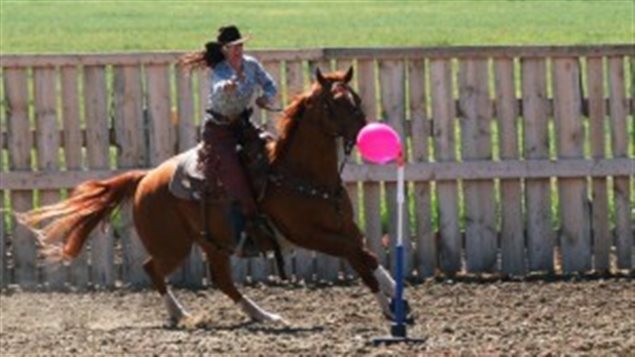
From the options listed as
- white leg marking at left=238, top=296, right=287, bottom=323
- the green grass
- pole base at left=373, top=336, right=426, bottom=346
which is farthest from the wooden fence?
the green grass

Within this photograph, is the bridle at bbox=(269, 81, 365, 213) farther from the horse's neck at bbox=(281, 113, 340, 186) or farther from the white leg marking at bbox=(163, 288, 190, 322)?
the white leg marking at bbox=(163, 288, 190, 322)

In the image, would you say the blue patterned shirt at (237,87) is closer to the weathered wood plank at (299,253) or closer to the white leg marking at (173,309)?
the white leg marking at (173,309)

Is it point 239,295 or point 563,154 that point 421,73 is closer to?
point 563,154

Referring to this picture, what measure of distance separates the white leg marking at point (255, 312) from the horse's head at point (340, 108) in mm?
1422

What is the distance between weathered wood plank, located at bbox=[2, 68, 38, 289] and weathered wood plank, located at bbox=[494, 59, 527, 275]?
3.90m

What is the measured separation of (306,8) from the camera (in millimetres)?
39344

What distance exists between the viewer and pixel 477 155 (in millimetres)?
17906

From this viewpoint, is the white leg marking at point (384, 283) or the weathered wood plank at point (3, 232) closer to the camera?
the white leg marking at point (384, 283)

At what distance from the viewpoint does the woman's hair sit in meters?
15.4

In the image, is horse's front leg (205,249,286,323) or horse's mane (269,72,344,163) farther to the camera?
horse's front leg (205,249,286,323)

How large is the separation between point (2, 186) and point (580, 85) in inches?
191

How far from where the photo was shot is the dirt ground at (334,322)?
1364 cm

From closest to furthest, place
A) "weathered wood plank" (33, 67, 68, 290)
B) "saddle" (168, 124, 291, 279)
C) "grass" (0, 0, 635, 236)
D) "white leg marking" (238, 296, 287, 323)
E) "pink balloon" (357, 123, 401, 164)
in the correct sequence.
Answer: "pink balloon" (357, 123, 401, 164)
"saddle" (168, 124, 291, 279)
"white leg marking" (238, 296, 287, 323)
"weathered wood plank" (33, 67, 68, 290)
"grass" (0, 0, 635, 236)

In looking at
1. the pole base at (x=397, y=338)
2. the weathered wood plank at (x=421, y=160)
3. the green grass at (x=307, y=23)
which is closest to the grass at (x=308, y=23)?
the green grass at (x=307, y=23)
